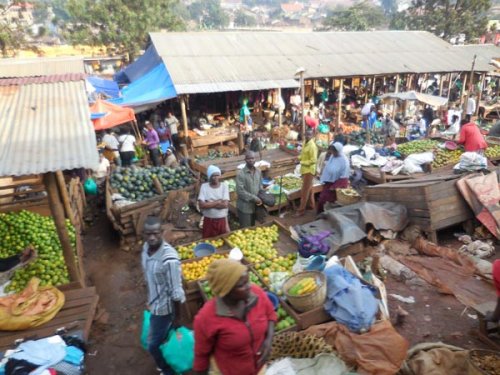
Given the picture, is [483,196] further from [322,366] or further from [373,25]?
[373,25]

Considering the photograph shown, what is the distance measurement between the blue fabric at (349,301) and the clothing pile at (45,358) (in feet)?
9.35

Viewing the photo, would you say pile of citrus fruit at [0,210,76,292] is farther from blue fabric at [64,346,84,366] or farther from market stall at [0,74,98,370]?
blue fabric at [64,346,84,366]

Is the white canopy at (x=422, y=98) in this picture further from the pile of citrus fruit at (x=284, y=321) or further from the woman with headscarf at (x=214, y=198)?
the pile of citrus fruit at (x=284, y=321)

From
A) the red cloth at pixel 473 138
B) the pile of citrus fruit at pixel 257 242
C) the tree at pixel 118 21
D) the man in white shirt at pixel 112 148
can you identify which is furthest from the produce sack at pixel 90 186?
the tree at pixel 118 21

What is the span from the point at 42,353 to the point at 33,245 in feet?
7.65

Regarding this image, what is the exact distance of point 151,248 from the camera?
337 centimetres

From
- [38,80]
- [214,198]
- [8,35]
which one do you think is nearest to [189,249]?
[214,198]

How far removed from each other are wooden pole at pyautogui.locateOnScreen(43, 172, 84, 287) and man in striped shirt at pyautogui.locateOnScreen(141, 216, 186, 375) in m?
1.59

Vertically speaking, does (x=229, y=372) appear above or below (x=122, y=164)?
above

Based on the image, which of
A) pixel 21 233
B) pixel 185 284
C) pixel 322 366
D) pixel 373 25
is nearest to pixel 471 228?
pixel 322 366

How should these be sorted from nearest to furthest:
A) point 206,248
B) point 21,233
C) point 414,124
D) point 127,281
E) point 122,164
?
point 206,248 < point 21,233 < point 127,281 < point 122,164 < point 414,124

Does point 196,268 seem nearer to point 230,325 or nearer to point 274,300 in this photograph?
point 274,300

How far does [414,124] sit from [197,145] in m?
9.11

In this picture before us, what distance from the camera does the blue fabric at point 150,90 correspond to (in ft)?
42.3
